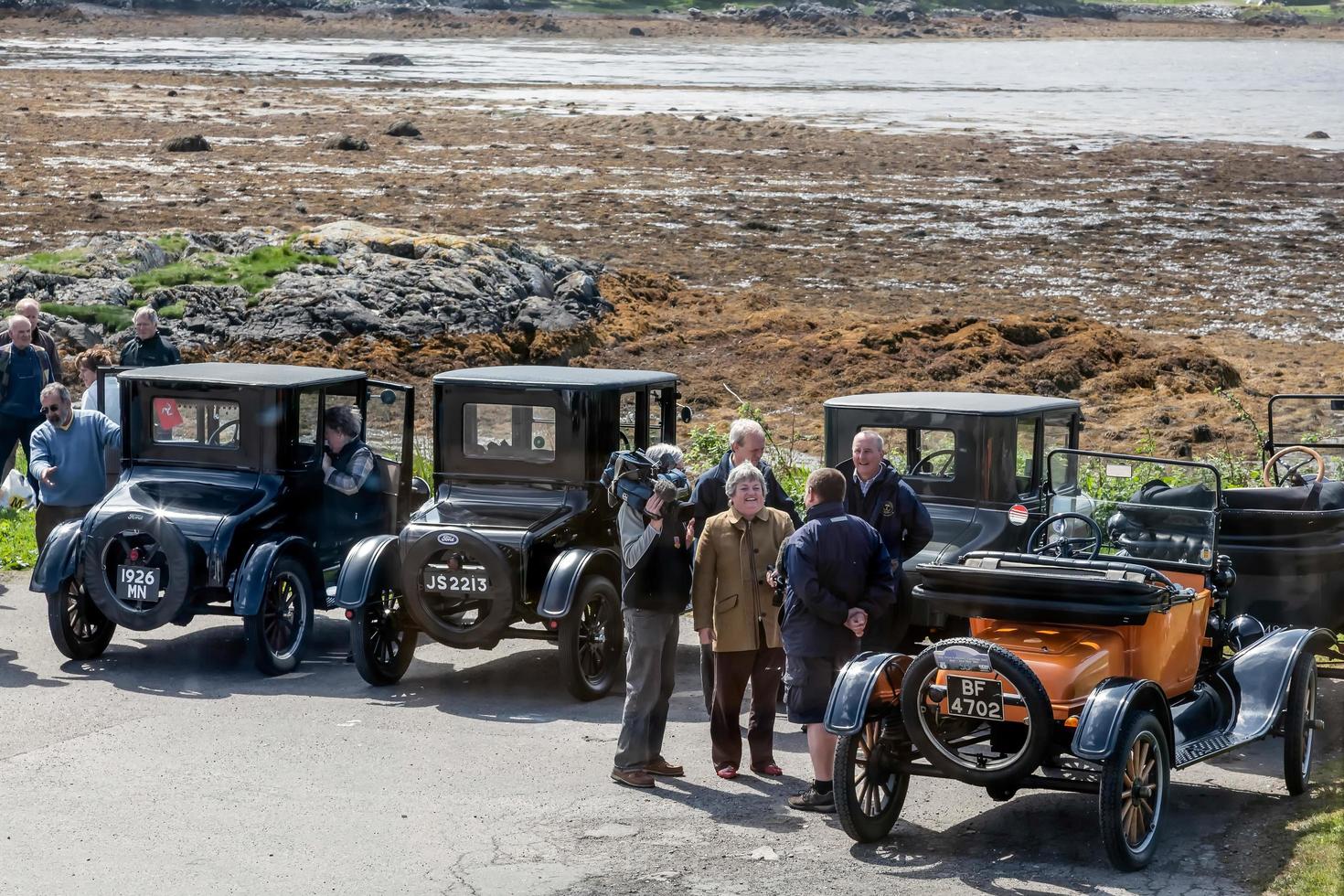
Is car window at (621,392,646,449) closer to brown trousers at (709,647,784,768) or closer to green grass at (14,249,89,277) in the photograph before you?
brown trousers at (709,647,784,768)

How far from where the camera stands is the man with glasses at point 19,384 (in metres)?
15.2

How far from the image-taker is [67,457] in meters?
13.2

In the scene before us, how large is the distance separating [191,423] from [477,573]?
8.84 ft

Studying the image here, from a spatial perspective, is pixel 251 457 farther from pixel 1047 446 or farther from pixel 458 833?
pixel 1047 446

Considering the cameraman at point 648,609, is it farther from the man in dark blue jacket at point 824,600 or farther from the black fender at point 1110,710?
the black fender at point 1110,710

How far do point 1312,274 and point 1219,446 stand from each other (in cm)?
1418

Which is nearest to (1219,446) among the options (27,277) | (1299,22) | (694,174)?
(27,277)

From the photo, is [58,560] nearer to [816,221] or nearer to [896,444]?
[896,444]

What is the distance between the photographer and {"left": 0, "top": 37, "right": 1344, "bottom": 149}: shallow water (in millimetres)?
64375

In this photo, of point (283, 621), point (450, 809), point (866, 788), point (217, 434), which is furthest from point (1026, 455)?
point (217, 434)

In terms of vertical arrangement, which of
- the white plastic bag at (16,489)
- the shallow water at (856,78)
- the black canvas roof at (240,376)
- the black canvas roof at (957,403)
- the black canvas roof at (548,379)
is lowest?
the white plastic bag at (16,489)

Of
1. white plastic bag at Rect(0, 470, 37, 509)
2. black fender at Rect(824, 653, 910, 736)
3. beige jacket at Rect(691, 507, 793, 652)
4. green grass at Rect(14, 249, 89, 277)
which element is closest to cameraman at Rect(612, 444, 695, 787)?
beige jacket at Rect(691, 507, 793, 652)

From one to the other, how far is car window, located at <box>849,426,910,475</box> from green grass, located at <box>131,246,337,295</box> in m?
15.5

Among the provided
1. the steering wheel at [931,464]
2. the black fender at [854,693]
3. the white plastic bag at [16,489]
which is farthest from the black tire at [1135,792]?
the white plastic bag at [16,489]
